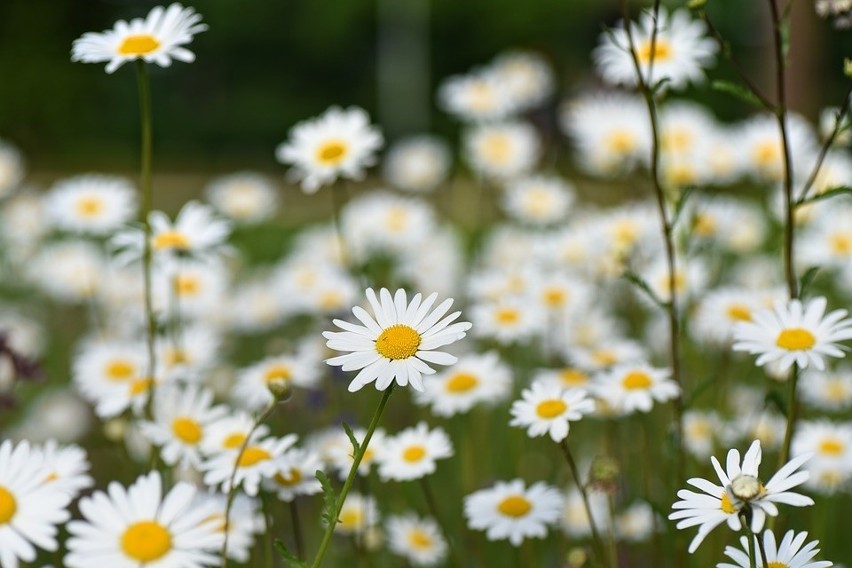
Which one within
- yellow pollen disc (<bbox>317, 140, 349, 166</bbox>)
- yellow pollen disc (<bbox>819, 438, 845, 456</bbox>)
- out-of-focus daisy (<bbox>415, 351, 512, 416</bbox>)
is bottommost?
yellow pollen disc (<bbox>819, 438, 845, 456</bbox>)

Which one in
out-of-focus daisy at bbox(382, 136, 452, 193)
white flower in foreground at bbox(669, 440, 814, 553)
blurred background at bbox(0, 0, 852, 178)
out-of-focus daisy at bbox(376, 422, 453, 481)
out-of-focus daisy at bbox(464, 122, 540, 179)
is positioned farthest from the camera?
blurred background at bbox(0, 0, 852, 178)

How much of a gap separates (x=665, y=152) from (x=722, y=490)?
166cm

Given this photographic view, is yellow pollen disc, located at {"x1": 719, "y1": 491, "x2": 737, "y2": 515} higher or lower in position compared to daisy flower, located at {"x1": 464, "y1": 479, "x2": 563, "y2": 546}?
lower

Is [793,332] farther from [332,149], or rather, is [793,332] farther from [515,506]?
[332,149]

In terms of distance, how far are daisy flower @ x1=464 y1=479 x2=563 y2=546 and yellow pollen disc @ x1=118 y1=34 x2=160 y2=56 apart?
0.79 metres

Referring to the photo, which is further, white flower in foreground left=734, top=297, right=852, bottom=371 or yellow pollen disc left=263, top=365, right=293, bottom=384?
yellow pollen disc left=263, top=365, right=293, bottom=384

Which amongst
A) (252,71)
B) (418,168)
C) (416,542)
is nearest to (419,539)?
(416,542)

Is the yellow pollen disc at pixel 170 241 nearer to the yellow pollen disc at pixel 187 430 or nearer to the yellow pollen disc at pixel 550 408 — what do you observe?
A: the yellow pollen disc at pixel 187 430

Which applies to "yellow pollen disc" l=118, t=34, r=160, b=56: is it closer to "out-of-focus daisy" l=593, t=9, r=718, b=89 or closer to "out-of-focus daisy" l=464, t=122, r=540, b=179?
"out-of-focus daisy" l=593, t=9, r=718, b=89

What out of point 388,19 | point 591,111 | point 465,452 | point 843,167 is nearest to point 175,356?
point 465,452

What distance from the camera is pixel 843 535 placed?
84.4 inches

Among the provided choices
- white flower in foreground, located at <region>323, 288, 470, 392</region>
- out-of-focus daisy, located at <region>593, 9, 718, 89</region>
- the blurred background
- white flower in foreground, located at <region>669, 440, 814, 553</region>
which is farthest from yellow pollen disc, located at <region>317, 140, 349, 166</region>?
the blurred background

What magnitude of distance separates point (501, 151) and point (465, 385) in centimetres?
166

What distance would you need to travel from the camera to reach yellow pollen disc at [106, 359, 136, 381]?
2043mm
